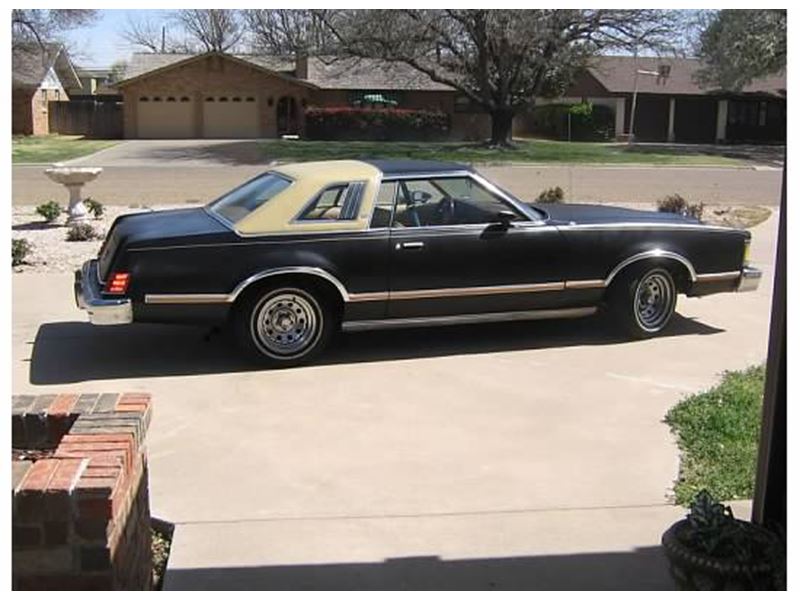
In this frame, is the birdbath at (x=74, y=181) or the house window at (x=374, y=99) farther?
the house window at (x=374, y=99)

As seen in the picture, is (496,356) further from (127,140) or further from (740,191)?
(127,140)

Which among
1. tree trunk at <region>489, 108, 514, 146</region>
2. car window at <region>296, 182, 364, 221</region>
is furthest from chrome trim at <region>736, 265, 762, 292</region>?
tree trunk at <region>489, 108, 514, 146</region>

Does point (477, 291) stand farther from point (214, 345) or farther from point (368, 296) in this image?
point (214, 345)

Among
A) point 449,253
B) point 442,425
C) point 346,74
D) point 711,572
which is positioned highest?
point 346,74

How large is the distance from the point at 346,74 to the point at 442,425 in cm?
4690

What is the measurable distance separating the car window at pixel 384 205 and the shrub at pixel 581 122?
4552 centimetres

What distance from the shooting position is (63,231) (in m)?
13.5

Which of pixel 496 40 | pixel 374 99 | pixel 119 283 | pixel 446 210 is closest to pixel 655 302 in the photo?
pixel 446 210

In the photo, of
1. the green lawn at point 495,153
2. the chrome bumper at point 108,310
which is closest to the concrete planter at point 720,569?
the chrome bumper at point 108,310

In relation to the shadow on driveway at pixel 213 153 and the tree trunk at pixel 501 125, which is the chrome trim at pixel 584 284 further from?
the tree trunk at pixel 501 125

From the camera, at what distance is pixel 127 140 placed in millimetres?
47938

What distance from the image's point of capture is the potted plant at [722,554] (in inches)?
118

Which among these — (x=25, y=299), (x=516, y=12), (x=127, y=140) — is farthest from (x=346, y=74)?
(x=25, y=299)

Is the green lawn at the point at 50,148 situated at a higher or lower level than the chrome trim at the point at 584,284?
higher
